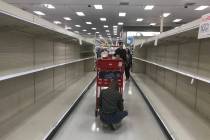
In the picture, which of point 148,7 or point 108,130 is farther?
point 148,7

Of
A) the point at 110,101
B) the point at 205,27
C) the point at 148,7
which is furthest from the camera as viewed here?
the point at 148,7

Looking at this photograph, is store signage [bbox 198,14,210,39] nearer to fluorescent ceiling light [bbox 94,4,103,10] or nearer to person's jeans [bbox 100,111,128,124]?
person's jeans [bbox 100,111,128,124]

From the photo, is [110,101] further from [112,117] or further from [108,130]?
[108,130]

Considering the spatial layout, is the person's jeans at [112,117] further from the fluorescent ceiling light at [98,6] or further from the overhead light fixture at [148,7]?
the overhead light fixture at [148,7]

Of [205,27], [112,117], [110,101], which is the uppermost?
[205,27]

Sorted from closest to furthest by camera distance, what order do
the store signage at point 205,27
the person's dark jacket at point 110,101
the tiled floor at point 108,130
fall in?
the store signage at point 205,27 < the tiled floor at point 108,130 < the person's dark jacket at point 110,101

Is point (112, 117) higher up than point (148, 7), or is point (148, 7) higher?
point (148, 7)

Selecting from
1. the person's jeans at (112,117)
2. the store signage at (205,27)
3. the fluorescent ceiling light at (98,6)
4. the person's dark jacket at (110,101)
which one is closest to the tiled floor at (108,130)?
the person's jeans at (112,117)

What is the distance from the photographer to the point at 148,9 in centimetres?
1356

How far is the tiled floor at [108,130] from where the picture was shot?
4.05m

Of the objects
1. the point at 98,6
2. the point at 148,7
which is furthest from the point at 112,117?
the point at 148,7

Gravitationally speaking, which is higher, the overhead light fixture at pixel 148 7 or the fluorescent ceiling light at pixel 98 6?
the fluorescent ceiling light at pixel 98 6

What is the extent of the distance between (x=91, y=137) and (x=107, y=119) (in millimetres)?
481

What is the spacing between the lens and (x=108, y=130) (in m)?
4.38
